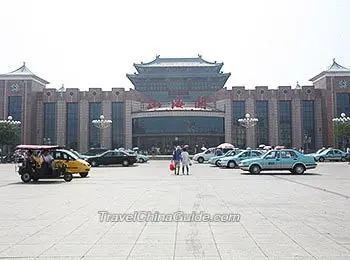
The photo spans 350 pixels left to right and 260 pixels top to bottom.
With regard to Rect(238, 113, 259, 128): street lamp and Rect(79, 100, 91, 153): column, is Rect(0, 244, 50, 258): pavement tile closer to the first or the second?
Rect(238, 113, 259, 128): street lamp

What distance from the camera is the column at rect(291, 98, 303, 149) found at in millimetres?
60531

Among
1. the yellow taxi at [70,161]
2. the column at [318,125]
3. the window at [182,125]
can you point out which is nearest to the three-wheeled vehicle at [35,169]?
the yellow taxi at [70,161]

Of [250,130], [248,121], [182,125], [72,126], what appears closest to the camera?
[248,121]

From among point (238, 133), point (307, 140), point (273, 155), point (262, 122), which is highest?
point (262, 122)

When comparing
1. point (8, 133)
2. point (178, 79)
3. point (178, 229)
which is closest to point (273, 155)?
point (178, 229)

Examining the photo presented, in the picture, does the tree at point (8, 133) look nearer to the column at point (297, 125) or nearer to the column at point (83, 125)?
the column at point (83, 125)

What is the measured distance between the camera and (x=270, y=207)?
10125mm

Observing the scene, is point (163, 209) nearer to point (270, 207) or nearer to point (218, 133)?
point (270, 207)

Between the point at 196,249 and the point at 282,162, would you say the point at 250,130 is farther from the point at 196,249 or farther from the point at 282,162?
the point at 196,249

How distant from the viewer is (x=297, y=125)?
60.8 m

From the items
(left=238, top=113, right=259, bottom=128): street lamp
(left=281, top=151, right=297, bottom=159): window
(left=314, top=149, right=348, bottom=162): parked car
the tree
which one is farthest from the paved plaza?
(left=238, top=113, right=259, bottom=128): street lamp

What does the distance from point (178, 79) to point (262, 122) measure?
2059cm

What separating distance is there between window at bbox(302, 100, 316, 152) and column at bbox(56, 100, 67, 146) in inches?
1409

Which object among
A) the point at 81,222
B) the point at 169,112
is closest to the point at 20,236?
the point at 81,222
